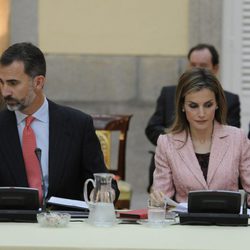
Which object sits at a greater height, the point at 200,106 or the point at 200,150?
the point at 200,106

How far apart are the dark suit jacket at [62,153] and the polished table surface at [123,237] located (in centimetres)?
70

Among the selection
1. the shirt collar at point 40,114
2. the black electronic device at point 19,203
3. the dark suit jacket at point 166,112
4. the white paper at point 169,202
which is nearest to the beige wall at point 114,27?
the dark suit jacket at point 166,112

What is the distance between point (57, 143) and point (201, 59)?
2497 mm

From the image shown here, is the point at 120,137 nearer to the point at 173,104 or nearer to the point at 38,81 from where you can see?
the point at 173,104

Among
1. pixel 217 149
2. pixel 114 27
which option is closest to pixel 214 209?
pixel 217 149

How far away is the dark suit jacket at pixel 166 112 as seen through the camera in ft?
24.1

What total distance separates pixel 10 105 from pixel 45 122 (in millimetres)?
285

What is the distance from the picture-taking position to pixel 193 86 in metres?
5.23

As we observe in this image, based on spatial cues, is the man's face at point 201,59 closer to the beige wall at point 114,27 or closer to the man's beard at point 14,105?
the beige wall at point 114,27

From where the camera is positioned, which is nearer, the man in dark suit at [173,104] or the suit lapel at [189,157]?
the suit lapel at [189,157]

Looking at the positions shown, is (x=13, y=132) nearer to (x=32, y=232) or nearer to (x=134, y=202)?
(x=32, y=232)

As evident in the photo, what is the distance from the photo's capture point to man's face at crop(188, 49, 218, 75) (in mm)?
A: 7398

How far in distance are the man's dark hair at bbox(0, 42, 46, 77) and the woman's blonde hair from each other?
0.76 metres

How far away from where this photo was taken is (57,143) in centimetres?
517
